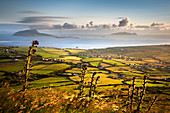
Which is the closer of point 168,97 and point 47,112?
point 47,112

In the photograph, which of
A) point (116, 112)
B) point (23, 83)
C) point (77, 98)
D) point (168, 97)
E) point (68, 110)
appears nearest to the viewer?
point (68, 110)

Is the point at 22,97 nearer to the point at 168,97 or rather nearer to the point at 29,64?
the point at 29,64

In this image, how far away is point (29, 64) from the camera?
5418mm

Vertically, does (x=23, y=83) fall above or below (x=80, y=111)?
above

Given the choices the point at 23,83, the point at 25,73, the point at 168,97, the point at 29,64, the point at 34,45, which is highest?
the point at 34,45

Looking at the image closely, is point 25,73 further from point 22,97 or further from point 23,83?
point 22,97

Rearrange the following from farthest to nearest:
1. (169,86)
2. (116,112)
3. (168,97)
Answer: (169,86)
(168,97)
(116,112)

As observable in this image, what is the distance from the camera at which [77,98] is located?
Answer: 620 centimetres

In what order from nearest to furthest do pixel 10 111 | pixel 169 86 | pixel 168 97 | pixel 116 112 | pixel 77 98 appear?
pixel 10 111
pixel 116 112
pixel 77 98
pixel 168 97
pixel 169 86

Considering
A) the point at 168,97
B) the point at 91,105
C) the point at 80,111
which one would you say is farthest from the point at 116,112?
the point at 168,97

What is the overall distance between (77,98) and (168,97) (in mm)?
62889

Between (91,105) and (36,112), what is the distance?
8.14ft

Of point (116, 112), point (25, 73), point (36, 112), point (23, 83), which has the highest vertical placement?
point (25, 73)

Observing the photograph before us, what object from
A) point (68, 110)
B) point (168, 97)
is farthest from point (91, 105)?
point (168, 97)
